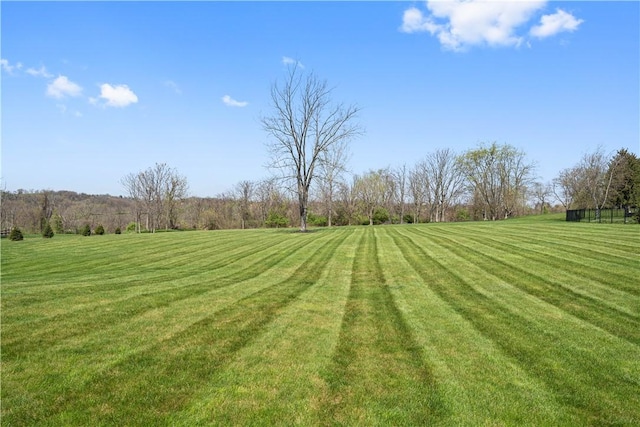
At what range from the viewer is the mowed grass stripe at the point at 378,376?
361cm

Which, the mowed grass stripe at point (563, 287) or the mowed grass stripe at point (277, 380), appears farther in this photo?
the mowed grass stripe at point (563, 287)

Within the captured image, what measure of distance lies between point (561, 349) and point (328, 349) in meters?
3.39

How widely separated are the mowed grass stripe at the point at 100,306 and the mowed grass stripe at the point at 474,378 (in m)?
5.17

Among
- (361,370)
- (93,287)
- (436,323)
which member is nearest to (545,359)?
(436,323)

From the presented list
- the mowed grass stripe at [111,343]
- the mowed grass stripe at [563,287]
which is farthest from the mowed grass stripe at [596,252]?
the mowed grass stripe at [111,343]

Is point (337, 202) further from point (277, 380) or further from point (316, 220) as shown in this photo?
point (277, 380)

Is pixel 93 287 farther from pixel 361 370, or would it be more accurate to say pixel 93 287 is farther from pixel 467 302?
pixel 467 302

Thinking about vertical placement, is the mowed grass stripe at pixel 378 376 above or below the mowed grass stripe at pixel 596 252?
below

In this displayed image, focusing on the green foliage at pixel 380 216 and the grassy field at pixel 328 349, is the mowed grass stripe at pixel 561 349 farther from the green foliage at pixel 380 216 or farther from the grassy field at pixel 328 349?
the green foliage at pixel 380 216

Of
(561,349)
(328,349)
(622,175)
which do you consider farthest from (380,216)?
(328,349)

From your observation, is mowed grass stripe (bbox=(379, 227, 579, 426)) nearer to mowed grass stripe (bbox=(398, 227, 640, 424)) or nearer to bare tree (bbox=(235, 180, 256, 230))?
mowed grass stripe (bbox=(398, 227, 640, 424))

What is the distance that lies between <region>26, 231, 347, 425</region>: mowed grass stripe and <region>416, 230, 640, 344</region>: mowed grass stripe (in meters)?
5.89

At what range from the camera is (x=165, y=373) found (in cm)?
432

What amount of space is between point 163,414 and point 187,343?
72.5 inches
